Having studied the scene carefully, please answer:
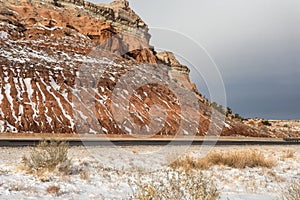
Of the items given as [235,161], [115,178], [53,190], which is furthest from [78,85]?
[53,190]

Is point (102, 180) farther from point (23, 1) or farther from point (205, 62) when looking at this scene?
point (23, 1)

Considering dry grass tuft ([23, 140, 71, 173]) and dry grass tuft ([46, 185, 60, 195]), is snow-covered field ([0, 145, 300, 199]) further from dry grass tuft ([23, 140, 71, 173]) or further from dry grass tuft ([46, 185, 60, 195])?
dry grass tuft ([23, 140, 71, 173])

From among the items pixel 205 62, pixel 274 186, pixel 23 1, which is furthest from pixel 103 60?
pixel 274 186

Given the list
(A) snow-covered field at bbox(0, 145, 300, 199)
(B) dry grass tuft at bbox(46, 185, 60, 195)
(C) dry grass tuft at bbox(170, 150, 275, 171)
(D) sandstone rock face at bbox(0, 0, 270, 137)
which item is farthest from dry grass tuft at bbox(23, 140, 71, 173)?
(D) sandstone rock face at bbox(0, 0, 270, 137)

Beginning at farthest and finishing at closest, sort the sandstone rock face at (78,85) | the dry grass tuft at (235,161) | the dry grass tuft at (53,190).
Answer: the sandstone rock face at (78,85)
the dry grass tuft at (235,161)
the dry grass tuft at (53,190)

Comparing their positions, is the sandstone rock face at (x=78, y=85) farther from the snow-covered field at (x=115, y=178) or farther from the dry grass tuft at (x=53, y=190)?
the dry grass tuft at (x=53, y=190)

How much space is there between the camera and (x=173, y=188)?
530 cm

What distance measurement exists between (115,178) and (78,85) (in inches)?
962

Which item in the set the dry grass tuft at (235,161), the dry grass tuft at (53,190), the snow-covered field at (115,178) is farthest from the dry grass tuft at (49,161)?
the dry grass tuft at (235,161)

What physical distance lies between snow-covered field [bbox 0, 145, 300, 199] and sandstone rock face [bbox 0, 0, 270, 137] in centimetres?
1355

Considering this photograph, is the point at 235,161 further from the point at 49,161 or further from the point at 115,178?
the point at 49,161

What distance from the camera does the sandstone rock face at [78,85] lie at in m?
26.3

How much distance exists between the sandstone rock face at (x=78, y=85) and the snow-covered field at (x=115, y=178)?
44.5 ft

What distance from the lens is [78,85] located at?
32.3 m
